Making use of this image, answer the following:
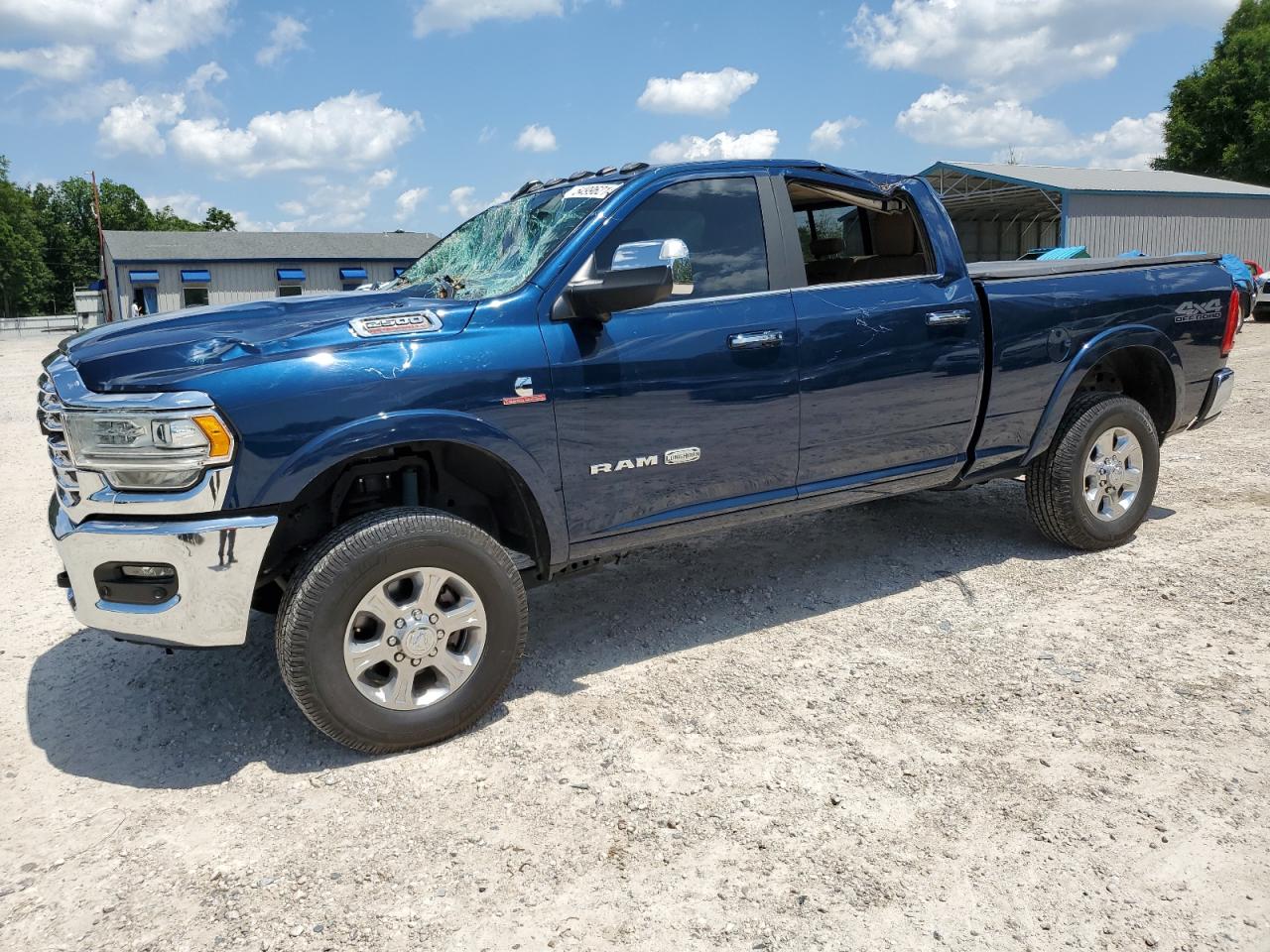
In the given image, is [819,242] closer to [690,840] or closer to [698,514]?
[698,514]

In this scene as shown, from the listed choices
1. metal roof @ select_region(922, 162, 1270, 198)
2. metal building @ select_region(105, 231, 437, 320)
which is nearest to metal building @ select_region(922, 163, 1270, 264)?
metal roof @ select_region(922, 162, 1270, 198)

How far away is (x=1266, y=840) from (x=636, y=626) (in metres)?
2.55

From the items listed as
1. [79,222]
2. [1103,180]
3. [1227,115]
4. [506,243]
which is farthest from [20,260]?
[506,243]

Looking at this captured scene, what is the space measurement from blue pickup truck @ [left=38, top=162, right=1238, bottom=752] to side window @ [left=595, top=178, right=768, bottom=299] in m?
0.01

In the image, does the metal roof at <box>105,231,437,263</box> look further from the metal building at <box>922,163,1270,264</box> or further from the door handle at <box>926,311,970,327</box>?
the door handle at <box>926,311,970,327</box>

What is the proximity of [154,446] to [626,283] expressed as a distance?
1638 millimetres

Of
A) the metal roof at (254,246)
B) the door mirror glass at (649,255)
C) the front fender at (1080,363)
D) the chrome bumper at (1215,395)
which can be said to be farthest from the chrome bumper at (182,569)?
the metal roof at (254,246)

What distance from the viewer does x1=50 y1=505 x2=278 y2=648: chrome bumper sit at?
2.98 meters

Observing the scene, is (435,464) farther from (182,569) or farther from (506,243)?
(506,243)

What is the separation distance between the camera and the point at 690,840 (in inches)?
110

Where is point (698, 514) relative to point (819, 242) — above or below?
below

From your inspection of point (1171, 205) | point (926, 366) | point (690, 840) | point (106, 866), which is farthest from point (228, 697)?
point (1171, 205)

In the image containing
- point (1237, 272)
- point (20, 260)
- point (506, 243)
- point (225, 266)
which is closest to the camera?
point (506, 243)

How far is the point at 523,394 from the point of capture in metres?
3.43
